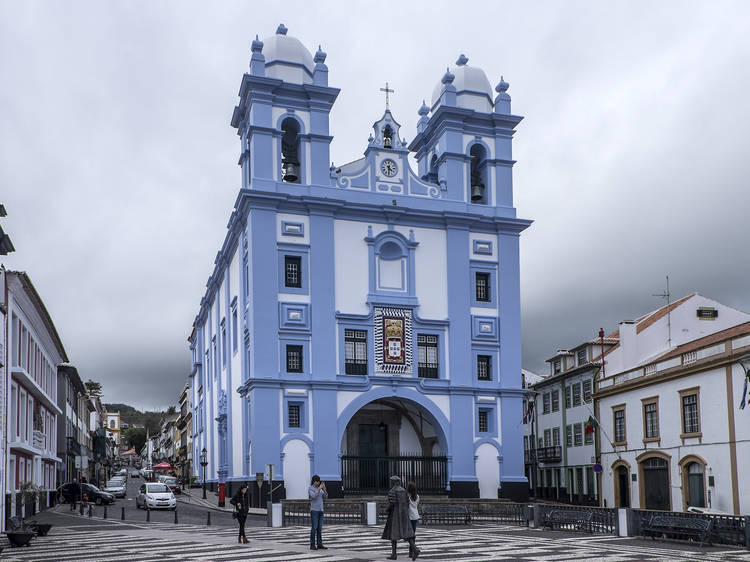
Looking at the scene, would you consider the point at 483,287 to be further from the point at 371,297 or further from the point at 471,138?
the point at 471,138

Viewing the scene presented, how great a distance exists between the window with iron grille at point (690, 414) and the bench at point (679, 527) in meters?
14.7

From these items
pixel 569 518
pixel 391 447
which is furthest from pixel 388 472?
pixel 569 518

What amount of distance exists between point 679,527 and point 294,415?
20271 millimetres

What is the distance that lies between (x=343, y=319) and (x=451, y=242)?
6817 millimetres

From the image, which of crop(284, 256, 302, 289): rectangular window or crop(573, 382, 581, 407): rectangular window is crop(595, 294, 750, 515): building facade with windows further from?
crop(284, 256, 302, 289): rectangular window

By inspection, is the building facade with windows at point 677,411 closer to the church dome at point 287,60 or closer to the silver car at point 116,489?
the church dome at point 287,60

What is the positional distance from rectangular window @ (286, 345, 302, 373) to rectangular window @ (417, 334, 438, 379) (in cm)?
580

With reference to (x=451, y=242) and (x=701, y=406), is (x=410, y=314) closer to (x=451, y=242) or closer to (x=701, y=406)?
(x=451, y=242)

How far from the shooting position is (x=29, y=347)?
35.9 m

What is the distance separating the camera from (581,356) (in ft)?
171

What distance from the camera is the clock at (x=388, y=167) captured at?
43031 millimetres

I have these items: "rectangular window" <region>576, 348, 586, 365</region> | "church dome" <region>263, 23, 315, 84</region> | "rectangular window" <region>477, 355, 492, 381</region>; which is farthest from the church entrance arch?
"church dome" <region>263, 23, 315, 84</region>

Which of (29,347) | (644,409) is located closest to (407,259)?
(644,409)

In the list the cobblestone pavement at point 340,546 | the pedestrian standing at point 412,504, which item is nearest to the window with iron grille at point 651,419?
the cobblestone pavement at point 340,546
